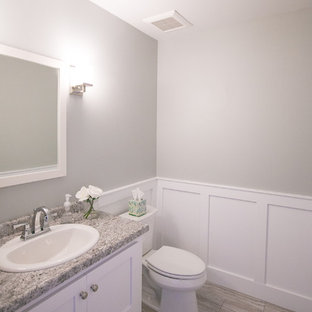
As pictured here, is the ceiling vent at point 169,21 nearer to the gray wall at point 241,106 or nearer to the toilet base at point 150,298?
the gray wall at point 241,106

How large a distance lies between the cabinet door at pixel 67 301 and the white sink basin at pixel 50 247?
0.39ft

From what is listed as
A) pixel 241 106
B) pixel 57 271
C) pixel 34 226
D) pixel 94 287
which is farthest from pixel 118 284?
pixel 241 106

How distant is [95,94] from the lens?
6.25 feet

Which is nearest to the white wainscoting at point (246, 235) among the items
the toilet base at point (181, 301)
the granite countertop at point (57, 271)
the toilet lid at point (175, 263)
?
the toilet lid at point (175, 263)

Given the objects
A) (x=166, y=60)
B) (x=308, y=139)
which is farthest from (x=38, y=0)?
(x=308, y=139)

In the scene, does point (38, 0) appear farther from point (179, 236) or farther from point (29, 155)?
point (179, 236)

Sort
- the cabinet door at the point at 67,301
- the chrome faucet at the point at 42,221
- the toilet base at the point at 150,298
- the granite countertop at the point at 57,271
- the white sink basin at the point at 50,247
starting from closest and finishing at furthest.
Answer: the granite countertop at the point at 57,271 → the cabinet door at the point at 67,301 → the white sink basin at the point at 50,247 → the chrome faucet at the point at 42,221 → the toilet base at the point at 150,298

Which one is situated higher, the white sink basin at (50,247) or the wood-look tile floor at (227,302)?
the white sink basin at (50,247)

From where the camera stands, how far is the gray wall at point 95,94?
4.75ft

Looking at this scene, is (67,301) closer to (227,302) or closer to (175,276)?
(175,276)

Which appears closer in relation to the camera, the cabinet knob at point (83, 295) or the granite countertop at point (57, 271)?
the granite countertop at point (57, 271)

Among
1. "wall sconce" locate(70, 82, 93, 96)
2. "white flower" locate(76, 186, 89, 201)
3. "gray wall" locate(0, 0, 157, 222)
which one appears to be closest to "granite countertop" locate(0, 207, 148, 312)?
"white flower" locate(76, 186, 89, 201)

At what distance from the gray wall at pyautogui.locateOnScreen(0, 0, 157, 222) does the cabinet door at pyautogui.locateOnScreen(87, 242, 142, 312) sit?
60 cm

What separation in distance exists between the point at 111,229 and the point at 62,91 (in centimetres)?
93
